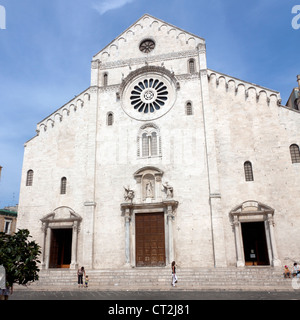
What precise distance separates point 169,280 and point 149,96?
14.2m

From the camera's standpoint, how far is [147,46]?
26.2 meters

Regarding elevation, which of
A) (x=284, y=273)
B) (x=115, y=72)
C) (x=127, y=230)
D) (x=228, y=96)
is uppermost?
(x=115, y=72)

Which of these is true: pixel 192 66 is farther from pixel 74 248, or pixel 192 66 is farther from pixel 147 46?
pixel 74 248

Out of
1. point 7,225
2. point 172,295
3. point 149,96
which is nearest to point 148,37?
point 149,96

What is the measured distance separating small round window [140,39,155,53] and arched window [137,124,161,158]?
6997 millimetres

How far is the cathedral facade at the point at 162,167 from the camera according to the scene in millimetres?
20406

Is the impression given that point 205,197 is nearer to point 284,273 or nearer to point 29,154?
point 284,273

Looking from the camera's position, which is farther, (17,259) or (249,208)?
(249,208)

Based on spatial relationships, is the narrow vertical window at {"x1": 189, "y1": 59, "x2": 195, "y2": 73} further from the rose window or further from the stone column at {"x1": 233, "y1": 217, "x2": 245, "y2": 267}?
the stone column at {"x1": 233, "y1": 217, "x2": 245, "y2": 267}

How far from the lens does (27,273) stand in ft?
27.6

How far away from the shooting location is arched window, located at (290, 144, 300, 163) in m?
20.5
